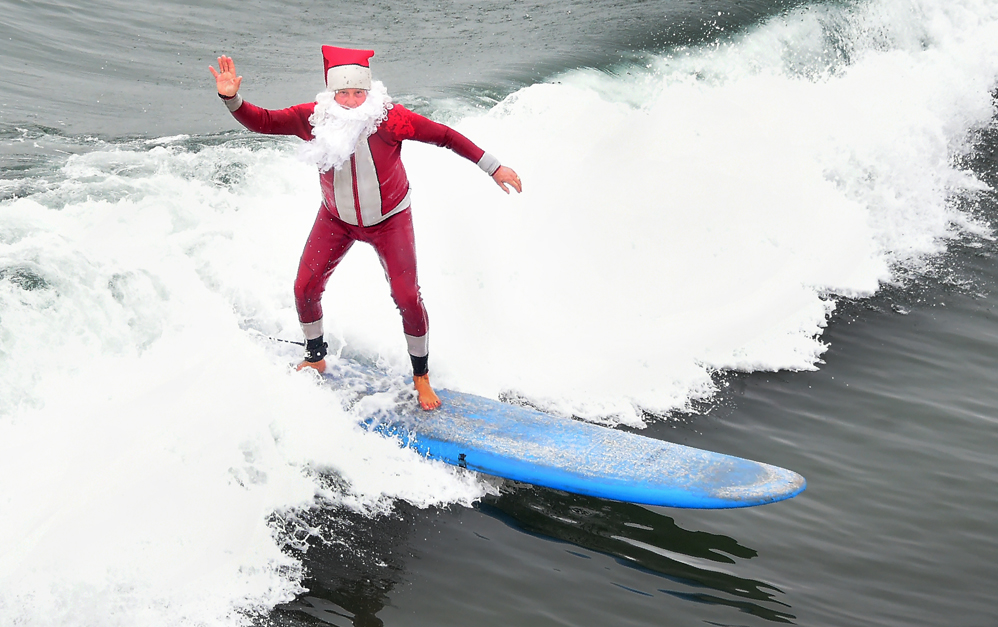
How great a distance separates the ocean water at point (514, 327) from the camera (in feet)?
11.9

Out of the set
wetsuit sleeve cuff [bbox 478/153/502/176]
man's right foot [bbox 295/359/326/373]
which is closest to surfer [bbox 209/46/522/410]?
wetsuit sleeve cuff [bbox 478/153/502/176]

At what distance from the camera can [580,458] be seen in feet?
13.6

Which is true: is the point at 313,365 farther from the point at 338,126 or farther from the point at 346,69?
the point at 346,69

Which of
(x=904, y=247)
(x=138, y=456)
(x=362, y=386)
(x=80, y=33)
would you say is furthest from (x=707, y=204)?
(x=80, y=33)

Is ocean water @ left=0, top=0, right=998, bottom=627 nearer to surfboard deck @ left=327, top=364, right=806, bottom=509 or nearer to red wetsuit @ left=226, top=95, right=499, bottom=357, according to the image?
surfboard deck @ left=327, top=364, right=806, bottom=509

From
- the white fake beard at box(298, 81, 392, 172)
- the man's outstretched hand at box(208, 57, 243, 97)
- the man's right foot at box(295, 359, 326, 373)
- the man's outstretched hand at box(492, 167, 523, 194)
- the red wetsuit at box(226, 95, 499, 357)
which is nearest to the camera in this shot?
the man's outstretched hand at box(208, 57, 243, 97)

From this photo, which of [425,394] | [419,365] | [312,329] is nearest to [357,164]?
[312,329]

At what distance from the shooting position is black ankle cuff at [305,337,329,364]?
4539 millimetres

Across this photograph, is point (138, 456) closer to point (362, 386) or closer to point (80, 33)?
point (362, 386)

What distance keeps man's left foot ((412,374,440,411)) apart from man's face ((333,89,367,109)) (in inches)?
59.4

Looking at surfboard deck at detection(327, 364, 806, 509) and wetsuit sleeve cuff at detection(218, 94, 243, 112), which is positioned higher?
wetsuit sleeve cuff at detection(218, 94, 243, 112)

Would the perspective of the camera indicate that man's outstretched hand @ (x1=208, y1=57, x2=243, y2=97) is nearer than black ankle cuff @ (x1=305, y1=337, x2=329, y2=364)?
Yes

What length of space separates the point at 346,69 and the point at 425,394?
1.75m

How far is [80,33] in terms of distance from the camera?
899 centimetres
